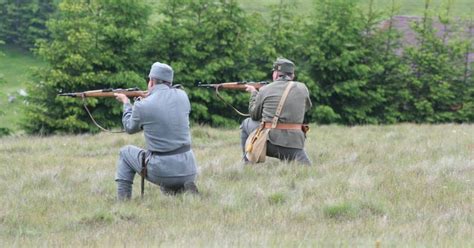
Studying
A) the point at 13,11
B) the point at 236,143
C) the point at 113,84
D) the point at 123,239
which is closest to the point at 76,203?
the point at 123,239

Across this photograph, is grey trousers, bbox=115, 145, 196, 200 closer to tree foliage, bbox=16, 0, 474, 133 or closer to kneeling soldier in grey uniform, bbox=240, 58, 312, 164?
kneeling soldier in grey uniform, bbox=240, 58, 312, 164

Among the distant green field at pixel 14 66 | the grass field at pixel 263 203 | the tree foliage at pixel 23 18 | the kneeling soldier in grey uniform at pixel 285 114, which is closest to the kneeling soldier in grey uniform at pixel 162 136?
the grass field at pixel 263 203

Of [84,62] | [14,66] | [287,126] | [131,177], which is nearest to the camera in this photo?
[131,177]

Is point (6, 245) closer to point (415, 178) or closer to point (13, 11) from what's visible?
point (415, 178)

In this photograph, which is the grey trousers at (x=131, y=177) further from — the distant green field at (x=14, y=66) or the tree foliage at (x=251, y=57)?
the distant green field at (x=14, y=66)

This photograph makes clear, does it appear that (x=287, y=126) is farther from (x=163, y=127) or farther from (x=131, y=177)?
(x=131, y=177)

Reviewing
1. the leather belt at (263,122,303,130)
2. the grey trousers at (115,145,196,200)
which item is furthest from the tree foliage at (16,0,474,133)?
the grey trousers at (115,145,196,200)

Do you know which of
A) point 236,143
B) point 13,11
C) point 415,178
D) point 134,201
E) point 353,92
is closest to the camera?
point 134,201

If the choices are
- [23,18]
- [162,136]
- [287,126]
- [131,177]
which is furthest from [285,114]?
[23,18]

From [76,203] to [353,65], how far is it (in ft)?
58.5

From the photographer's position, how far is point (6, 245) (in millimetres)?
7133

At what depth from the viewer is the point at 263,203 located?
29.9 feet

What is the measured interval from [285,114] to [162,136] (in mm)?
2817

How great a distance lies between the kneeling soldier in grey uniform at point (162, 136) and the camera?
31.0ft
